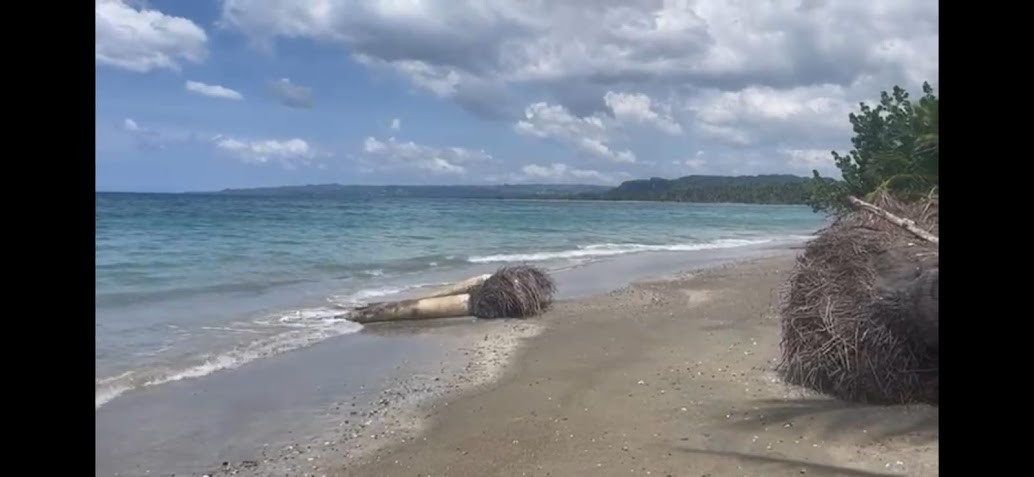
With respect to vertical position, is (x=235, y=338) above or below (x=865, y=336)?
below

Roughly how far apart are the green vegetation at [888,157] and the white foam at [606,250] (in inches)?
474

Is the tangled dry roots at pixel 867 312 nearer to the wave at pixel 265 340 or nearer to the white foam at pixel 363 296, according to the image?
the wave at pixel 265 340

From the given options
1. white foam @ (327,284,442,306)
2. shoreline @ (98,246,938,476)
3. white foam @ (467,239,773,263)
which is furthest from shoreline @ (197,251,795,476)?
white foam @ (467,239,773,263)

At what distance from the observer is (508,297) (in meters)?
12.4

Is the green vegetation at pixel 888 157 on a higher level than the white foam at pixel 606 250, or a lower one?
higher

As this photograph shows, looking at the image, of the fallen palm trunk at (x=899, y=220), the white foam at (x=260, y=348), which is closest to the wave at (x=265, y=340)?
the white foam at (x=260, y=348)

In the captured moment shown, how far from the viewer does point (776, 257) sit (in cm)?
2423

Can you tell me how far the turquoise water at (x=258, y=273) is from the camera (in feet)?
30.3

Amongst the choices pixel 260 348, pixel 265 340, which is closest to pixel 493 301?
pixel 265 340

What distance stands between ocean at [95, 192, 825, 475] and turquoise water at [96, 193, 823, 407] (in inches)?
1.7

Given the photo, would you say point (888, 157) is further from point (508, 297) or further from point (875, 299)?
point (508, 297)
